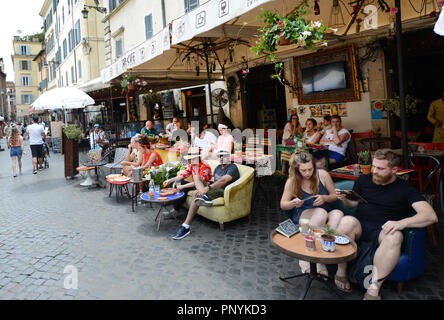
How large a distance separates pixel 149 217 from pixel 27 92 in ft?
212

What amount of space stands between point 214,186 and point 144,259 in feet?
5.32

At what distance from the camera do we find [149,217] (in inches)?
244

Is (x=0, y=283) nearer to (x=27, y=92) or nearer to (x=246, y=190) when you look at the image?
(x=246, y=190)

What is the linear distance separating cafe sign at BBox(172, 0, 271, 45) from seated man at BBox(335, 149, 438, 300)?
97.0 inches

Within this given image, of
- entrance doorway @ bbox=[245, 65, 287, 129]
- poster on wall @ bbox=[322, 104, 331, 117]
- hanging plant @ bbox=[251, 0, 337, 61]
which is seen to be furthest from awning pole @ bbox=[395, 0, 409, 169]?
entrance doorway @ bbox=[245, 65, 287, 129]

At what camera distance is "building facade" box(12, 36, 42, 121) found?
5919 cm

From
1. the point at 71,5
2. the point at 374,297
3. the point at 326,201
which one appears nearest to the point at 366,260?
the point at 374,297

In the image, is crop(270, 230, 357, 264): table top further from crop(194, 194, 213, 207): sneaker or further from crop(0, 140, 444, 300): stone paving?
crop(194, 194, 213, 207): sneaker

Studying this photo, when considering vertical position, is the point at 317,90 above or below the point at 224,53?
below

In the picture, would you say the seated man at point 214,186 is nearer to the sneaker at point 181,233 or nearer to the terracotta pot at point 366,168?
the sneaker at point 181,233

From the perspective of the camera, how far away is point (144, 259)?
430cm

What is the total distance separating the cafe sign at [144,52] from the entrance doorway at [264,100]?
18.4ft

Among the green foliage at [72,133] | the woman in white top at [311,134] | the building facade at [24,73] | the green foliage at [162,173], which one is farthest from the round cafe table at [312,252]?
the building facade at [24,73]

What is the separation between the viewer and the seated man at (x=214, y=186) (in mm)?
5156
